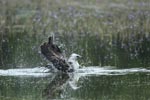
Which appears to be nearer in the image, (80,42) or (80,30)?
(80,42)

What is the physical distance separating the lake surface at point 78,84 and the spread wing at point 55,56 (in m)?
0.25

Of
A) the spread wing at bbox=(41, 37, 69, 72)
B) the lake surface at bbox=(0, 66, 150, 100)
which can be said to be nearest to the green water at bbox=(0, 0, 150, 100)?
the lake surface at bbox=(0, 66, 150, 100)

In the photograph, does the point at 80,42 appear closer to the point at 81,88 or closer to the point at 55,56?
the point at 55,56

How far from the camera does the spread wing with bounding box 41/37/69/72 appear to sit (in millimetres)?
19202

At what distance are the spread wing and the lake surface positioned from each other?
0.25 meters

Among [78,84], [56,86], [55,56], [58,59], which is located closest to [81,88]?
[78,84]

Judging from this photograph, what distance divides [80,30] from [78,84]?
39.0ft

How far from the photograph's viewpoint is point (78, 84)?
17.8 metres

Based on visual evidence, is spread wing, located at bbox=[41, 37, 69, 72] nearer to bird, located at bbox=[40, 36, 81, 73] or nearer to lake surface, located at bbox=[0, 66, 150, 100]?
bird, located at bbox=[40, 36, 81, 73]

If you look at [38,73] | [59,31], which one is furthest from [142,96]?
[59,31]

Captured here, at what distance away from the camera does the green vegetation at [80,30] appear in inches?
878

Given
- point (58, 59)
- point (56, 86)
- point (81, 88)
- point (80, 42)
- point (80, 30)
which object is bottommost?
point (80, 30)

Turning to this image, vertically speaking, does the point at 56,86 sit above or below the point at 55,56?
below

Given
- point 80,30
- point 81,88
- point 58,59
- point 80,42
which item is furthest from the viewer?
point 80,30
